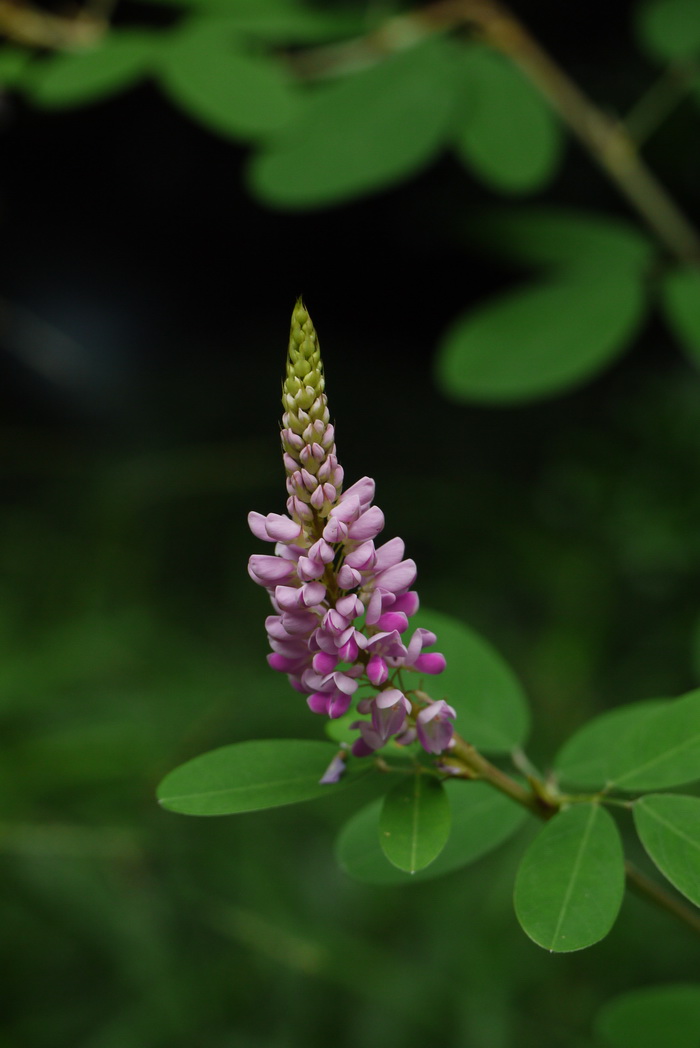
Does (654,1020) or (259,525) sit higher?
(259,525)

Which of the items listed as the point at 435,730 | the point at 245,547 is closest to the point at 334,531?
the point at 435,730

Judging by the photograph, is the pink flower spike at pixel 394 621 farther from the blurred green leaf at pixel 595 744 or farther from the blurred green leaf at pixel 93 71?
the blurred green leaf at pixel 93 71

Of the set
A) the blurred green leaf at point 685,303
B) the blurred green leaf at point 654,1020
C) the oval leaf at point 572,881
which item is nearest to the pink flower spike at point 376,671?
the oval leaf at point 572,881

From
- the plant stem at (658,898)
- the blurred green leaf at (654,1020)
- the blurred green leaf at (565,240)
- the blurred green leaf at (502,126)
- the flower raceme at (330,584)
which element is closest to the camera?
the flower raceme at (330,584)

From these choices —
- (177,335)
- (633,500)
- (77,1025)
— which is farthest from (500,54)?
(77,1025)

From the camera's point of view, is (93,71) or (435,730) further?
(93,71)

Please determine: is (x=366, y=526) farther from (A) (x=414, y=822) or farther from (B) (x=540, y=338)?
(B) (x=540, y=338)
